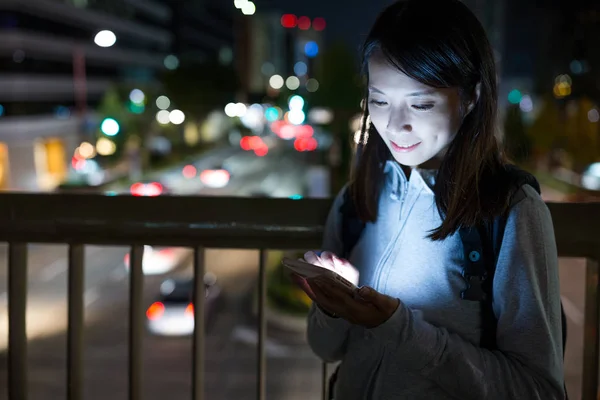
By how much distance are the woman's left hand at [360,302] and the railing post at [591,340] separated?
87 centimetres

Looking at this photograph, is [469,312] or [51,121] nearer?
[469,312]

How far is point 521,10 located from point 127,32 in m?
31.3

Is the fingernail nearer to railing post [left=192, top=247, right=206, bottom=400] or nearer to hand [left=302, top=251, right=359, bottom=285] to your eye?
hand [left=302, top=251, right=359, bottom=285]

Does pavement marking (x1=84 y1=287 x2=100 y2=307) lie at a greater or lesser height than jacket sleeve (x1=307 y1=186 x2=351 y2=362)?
lesser

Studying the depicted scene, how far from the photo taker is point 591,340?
75.5 inches

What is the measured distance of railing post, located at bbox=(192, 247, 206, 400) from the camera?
204 cm

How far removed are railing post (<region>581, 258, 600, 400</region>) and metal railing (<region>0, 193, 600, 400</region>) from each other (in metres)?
0.01

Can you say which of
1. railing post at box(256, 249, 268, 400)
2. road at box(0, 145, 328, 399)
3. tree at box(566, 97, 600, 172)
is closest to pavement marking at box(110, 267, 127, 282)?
road at box(0, 145, 328, 399)

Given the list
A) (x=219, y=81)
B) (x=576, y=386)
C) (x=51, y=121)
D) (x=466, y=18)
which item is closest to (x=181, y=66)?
(x=219, y=81)

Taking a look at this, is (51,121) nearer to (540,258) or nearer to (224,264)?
(224,264)

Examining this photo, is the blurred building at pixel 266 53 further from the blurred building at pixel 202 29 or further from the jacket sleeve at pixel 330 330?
the jacket sleeve at pixel 330 330

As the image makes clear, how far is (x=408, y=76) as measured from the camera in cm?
138

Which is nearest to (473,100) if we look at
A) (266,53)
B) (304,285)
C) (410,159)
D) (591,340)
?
(410,159)

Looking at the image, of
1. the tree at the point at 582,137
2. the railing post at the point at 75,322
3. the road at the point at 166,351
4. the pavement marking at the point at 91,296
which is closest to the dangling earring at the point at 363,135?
the railing post at the point at 75,322
